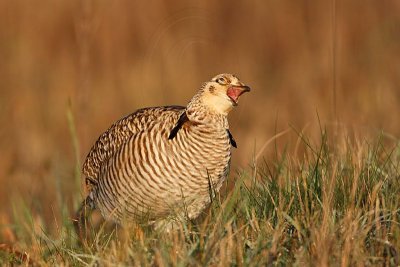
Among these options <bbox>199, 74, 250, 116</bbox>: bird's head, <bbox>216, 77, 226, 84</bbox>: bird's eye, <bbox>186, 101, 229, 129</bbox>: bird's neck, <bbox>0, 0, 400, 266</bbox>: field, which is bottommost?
<bbox>0, 0, 400, 266</bbox>: field

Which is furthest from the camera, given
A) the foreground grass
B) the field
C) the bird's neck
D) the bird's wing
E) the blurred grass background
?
the blurred grass background

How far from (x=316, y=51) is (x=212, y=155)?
5.21 meters

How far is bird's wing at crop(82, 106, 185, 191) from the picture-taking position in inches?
206

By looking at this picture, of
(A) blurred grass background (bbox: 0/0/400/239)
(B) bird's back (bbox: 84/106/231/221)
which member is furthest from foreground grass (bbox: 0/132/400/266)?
(A) blurred grass background (bbox: 0/0/400/239)

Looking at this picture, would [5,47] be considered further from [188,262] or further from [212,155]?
[188,262]

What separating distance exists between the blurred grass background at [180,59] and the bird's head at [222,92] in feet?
12.2

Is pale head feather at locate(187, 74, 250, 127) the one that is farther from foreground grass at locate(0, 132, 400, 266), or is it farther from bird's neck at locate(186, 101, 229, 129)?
foreground grass at locate(0, 132, 400, 266)

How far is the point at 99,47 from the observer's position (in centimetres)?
1036

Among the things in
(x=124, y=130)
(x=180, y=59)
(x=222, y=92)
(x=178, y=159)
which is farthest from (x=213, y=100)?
(x=180, y=59)

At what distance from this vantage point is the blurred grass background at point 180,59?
919cm

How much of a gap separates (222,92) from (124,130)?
653 millimetres

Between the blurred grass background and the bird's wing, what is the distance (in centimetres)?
309

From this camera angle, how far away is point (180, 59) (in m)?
9.97

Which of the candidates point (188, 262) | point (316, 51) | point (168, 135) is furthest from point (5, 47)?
point (188, 262)
